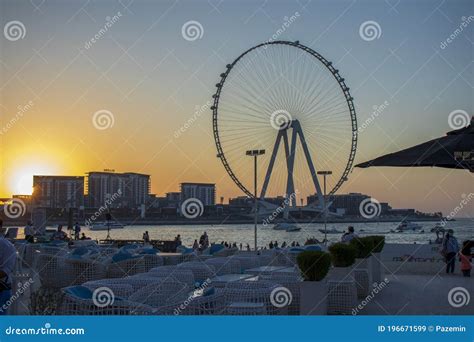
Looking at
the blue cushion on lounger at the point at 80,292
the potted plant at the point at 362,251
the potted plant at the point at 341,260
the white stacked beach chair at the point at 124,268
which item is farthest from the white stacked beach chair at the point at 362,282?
the blue cushion on lounger at the point at 80,292

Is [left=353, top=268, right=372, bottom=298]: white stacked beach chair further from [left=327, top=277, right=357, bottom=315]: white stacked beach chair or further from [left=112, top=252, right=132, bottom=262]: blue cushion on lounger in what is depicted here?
[left=112, top=252, right=132, bottom=262]: blue cushion on lounger

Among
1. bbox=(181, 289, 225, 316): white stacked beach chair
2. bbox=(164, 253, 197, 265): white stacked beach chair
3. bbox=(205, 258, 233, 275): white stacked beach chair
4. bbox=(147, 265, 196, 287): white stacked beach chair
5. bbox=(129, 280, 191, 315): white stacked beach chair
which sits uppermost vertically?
bbox=(164, 253, 197, 265): white stacked beach chair

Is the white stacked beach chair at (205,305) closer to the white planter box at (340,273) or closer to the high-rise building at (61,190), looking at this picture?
the white planter box at (340,273)

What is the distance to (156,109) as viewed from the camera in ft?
45.3

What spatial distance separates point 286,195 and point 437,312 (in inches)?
1439

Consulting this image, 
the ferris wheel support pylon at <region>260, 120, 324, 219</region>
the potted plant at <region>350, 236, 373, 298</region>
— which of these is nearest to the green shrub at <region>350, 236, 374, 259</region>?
the potted plant at <region>350, 236, 373, 298</region>

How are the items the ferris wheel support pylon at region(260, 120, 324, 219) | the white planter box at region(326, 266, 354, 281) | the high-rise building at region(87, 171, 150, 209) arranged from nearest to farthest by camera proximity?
the white planter box at region(326, 266, 354, 281) < the ferris wheel support pylon at region(260, 120, 324, 219) < the high-rise building at region(87, 171, 150, 209)

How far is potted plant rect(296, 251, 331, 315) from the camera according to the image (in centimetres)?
677

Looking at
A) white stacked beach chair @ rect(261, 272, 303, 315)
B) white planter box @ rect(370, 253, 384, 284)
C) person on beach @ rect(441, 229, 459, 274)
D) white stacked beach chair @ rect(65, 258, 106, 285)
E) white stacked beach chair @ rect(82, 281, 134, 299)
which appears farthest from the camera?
person on beach @ rect(441, 229, 459, 274)

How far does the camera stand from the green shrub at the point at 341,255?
880 centimetres

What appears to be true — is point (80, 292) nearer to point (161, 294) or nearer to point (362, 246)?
point (161, 294)

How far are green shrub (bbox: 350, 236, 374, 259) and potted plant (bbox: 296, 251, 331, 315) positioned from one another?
324 cm

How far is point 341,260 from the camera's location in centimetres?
881
